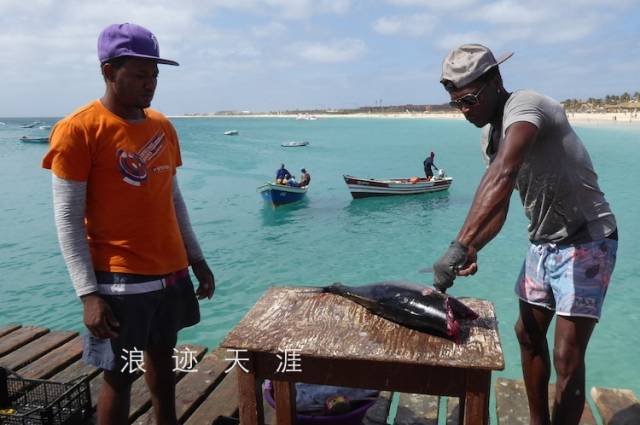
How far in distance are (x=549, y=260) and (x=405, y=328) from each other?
966 mm

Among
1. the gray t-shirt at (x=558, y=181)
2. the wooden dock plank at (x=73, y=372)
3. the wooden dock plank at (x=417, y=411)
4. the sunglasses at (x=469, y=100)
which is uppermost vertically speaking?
the sunglasses at (x=469, y=100)

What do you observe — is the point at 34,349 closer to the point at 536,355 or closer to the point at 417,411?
the point at 417,411

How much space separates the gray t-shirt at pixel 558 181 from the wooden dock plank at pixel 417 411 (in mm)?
1704

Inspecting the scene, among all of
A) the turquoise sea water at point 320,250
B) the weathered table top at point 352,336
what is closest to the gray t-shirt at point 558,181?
the weathered table top at point 352,336

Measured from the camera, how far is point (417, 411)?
366 centimetres

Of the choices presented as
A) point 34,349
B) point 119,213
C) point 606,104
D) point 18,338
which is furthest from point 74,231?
point 606,104

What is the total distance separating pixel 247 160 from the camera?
145 feet

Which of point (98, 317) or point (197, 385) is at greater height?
point (98, 317)

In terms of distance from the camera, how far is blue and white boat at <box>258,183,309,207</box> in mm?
20141

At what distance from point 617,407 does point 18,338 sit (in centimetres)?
554

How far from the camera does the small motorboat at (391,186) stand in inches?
861

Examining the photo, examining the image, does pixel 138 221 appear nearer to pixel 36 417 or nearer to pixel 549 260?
pixel 36 417

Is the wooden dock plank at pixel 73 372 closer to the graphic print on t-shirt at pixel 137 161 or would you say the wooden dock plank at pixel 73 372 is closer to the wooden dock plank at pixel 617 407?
the graphic print on t-shirt at pixel 137 161

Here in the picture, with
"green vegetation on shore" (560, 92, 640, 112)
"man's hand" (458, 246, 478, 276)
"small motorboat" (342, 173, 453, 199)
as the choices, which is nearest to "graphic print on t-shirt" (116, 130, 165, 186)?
"man's hand" (458, 246, 478, 276)
